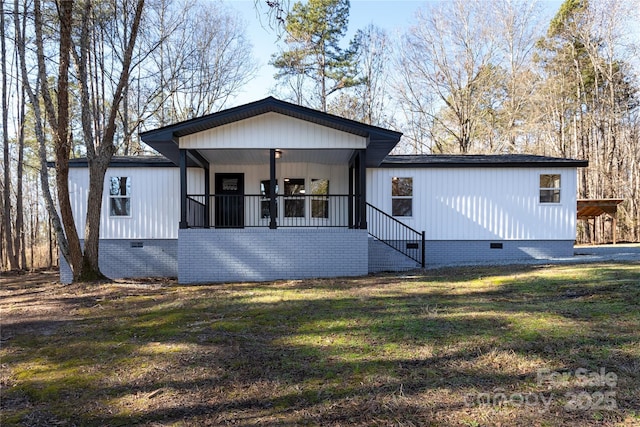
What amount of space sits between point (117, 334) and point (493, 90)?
21058mm

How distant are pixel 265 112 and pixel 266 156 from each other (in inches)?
73.8

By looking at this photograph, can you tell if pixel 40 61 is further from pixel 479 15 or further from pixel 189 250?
pixel 479 15

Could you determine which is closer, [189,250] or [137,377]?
[137,377]

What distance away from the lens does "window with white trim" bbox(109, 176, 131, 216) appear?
11.3 meters

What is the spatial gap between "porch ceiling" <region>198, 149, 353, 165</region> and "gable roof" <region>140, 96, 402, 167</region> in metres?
0.97

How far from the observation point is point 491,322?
4.52 meters

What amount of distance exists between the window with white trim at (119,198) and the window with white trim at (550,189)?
11918 millimetres

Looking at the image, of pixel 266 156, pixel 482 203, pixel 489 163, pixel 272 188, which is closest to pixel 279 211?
pixel 266 156

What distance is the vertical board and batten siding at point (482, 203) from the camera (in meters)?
11.2

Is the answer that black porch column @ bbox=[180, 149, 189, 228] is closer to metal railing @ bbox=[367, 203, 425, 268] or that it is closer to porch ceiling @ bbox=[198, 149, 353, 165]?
porch ceiling @ bbox=[198, 149, 353, 165]

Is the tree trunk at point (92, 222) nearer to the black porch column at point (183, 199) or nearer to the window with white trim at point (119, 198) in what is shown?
the black porch column at point (183, 199)

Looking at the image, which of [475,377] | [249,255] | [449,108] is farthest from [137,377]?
[449,108]

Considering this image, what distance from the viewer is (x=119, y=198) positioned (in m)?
11.3

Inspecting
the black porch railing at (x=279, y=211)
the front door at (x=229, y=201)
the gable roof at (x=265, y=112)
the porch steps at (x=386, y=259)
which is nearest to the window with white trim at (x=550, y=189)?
the porch steps at (x=386, y=259)
